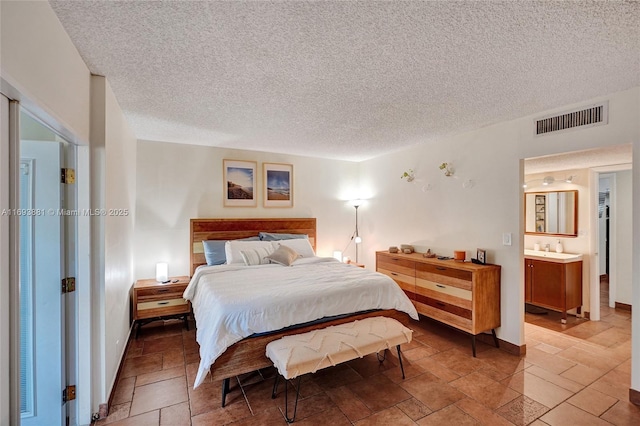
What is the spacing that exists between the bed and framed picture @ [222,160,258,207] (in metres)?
0.87

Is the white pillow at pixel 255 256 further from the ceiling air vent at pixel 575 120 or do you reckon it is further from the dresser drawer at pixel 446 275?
the ceiling air vent at pixel 575 120

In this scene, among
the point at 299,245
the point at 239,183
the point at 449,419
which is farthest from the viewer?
the point at 239,183

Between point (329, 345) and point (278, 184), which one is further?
point (278, 184)

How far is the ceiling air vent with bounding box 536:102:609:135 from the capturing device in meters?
2.54

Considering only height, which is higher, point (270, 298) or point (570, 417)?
point (270, 298)

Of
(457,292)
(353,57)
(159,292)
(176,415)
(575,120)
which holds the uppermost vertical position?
(353,57)

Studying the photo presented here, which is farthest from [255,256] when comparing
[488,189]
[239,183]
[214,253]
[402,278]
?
[488,189]

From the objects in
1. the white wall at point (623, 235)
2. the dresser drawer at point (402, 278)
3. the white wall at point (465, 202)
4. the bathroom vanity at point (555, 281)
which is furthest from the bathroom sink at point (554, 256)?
the dresser drawer at point (402, 278)

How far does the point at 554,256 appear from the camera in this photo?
14.2 ft

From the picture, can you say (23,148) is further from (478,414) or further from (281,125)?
(478,414)

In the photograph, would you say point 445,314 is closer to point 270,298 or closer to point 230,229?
point 270,298

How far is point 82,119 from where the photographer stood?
1.94 m

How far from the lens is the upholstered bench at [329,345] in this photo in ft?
7.00

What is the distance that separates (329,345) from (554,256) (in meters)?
3.96
